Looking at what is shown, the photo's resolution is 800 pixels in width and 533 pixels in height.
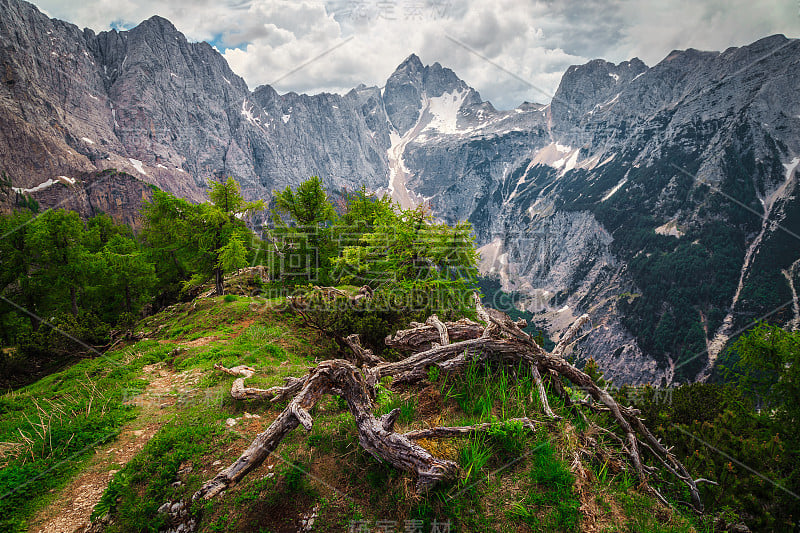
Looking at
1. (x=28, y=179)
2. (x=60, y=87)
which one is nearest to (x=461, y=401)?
(x=28, y=179)

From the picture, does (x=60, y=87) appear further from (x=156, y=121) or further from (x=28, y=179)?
(x=28, y=179)

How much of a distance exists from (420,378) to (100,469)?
5.76 meters

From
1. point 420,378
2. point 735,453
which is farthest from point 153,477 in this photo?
point 735,453

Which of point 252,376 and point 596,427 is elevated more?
point 596,427

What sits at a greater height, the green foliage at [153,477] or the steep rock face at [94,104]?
the steep rock face at [94,104]

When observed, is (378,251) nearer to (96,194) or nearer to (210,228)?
(210,228)

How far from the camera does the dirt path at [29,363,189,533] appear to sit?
181 inches

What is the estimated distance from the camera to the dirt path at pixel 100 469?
460 cm

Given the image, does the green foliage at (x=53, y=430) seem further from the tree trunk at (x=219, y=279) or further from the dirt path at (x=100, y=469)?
the tree trunk at (x=219, y=279)

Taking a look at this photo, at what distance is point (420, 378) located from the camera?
18.4ft

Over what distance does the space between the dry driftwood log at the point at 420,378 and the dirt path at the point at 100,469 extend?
191cm

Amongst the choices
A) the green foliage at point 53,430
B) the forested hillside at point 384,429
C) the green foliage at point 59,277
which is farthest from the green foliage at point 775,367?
the green foliage at point 59,277

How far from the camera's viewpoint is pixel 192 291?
86.0ft

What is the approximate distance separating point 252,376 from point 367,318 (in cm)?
403
